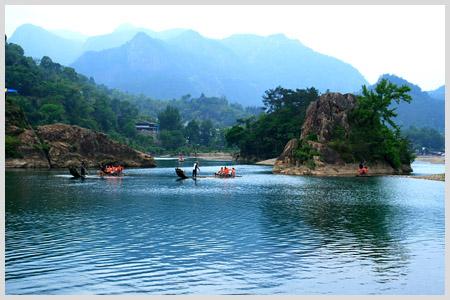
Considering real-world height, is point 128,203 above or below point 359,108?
below

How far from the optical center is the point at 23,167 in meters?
106

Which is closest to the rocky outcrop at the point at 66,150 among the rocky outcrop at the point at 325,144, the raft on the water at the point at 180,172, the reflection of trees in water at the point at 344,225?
the rocky outcrop at the point at 325,144

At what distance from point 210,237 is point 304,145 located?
70.0 m

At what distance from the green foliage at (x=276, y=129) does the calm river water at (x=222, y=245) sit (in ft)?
327

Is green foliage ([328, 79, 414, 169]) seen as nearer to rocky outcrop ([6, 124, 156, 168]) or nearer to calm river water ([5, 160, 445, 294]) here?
calm river water ([5, 160, 445, 294])

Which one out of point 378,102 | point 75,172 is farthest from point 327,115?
point 75,172

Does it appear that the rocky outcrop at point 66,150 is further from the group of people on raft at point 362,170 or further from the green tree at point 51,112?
the group of people on raft at point 362,170

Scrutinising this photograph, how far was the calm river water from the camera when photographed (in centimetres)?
2125

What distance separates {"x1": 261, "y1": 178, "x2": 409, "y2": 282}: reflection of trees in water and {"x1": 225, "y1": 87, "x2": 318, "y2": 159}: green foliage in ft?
306

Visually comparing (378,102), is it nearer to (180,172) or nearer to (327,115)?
(327,115)

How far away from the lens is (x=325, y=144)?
98.0m

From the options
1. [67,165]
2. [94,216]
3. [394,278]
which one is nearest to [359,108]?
[67,165]

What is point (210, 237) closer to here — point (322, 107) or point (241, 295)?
point (241, 295)

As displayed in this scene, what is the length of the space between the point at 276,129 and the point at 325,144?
57.4 m
